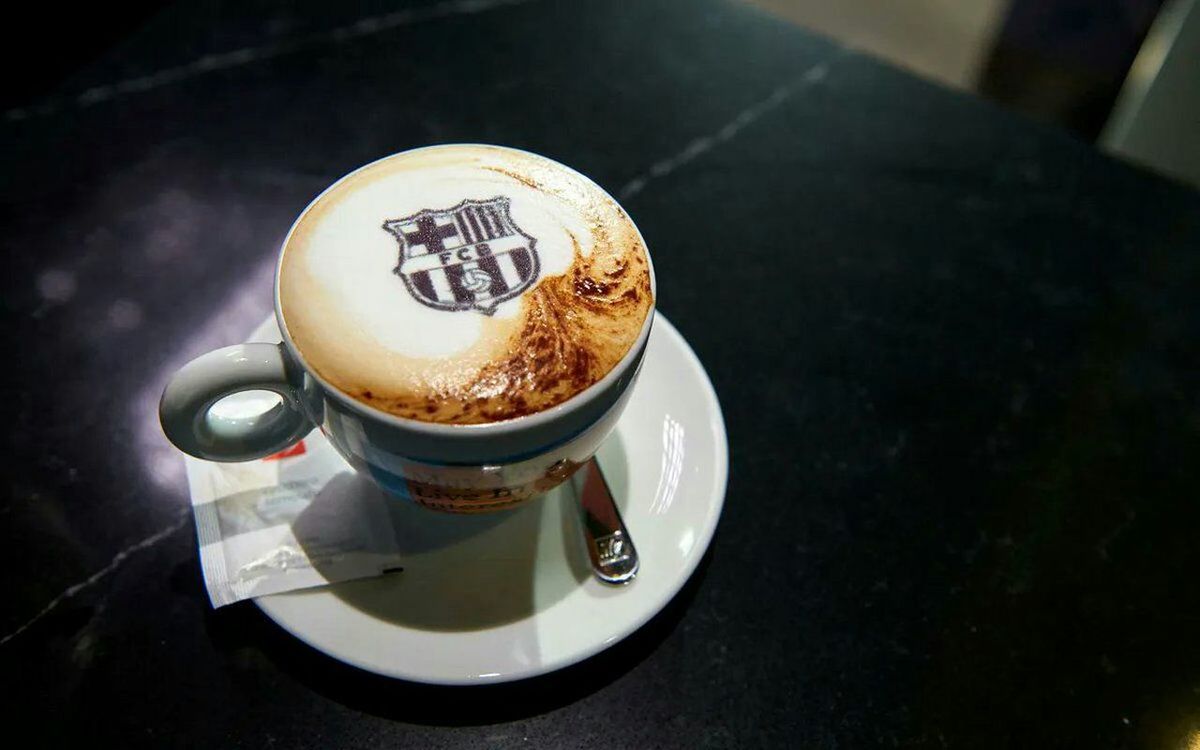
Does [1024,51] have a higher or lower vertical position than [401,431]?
lower

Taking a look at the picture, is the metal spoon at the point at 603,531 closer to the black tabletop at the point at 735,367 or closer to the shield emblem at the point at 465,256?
the black tabletop at the point at 735,367

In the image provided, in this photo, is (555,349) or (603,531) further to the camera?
(603,531)

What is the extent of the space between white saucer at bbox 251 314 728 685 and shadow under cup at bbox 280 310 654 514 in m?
0.06

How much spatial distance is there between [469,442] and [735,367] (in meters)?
0.38

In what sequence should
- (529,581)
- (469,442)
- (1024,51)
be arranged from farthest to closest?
(1024,51) < (529,581) < (469,442)

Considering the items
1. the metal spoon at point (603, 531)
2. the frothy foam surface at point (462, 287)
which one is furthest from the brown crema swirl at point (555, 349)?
the metal spoon at point (603, 531)

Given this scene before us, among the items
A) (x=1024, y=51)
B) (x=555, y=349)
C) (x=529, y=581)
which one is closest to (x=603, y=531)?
(x=529, y=581)

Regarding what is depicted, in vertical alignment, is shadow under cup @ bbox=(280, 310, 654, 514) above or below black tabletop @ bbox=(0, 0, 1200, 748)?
above

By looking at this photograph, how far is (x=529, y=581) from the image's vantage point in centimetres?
59

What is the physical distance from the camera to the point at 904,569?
26.2 inches

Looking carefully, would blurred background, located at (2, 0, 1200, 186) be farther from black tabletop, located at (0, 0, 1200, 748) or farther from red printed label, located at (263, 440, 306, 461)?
red printed label, located at (263, 440, 306, 461)

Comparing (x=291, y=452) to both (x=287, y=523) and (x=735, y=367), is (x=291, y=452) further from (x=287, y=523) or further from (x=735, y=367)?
(x=735, y=367)

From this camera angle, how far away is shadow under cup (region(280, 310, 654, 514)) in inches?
18.6

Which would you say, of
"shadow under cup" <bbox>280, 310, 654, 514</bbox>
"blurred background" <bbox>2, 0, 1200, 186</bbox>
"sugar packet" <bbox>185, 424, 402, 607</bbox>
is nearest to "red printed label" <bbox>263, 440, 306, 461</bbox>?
"sugar packet" <bbox>185, 424, 402, 607</bbox>
